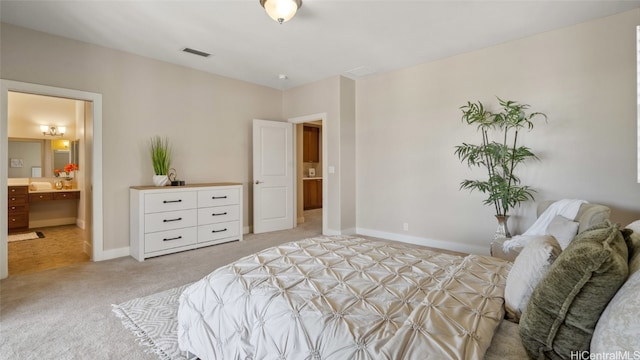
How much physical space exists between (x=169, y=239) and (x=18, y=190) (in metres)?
3.65

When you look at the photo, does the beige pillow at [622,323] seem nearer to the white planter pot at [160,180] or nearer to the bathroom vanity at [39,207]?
the white planter pot at [160,180]

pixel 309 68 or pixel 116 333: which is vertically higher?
pixel 309 68

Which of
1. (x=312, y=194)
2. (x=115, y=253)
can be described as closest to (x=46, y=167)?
(x=115, y=253)

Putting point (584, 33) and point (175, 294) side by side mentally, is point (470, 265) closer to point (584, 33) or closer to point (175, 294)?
point (175, 294)

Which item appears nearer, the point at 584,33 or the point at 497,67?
the point at 584,33

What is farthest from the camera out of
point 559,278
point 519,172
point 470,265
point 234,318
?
point 519,172

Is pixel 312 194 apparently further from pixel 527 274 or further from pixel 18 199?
pixel 527 274

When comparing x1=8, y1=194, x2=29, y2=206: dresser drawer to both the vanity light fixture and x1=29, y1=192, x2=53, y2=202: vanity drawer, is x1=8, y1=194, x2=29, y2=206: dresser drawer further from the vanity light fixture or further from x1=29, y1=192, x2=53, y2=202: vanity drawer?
the vanity light fixture

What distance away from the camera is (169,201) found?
12.8 feet

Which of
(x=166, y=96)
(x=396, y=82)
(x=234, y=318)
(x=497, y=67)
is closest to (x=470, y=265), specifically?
(x=234, y=318)

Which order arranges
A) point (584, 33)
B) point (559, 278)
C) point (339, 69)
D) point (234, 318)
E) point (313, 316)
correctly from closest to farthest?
point (559, 278), point (313, 316), point (234, 318), point (584, 33), point (339, 69)

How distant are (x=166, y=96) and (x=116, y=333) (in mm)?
3286

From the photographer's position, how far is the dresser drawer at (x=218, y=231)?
4.23 m

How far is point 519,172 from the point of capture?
3.56 meters
